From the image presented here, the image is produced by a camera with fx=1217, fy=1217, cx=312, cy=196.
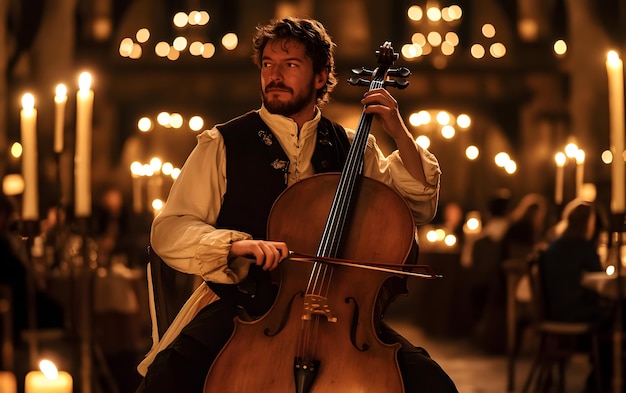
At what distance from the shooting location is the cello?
2.28 m

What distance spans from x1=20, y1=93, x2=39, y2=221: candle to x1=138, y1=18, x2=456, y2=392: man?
1275mm

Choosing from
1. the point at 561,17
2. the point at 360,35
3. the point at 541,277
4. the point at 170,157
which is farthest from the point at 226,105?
the point at 541,277

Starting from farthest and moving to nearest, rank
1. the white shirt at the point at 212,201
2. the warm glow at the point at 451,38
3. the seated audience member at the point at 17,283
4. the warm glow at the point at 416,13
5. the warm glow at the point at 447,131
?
the warm glow at the point at 451,38
the warm glow at the point at 416,13
the warm glow at the point at 447,131
the seated audience member at the point at 17,283
the white shirt at the point at 212,201

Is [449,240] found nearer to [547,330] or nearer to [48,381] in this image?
[547,330]

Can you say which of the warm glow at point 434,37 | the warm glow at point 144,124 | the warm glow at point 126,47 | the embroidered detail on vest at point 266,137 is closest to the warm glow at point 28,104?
the embroidered detail on vest at point 266,137

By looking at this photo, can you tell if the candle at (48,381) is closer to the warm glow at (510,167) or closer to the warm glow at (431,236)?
the warm glow at (431,236)

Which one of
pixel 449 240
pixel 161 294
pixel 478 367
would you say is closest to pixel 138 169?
pixel 449 240

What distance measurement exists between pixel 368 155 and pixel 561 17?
11.3m

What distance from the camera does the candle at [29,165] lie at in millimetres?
3828

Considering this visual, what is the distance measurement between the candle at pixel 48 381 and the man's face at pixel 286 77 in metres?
0.77

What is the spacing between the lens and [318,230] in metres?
2.43

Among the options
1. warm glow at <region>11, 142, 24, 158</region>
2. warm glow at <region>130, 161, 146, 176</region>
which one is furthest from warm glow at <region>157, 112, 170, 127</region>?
warm glow at <region>130, 161, 146, 176</region>

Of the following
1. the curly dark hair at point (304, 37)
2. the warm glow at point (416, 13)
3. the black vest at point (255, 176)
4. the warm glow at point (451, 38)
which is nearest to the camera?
the black vest at point (255, 176)

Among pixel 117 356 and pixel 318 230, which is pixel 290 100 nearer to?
pixel 318 230
